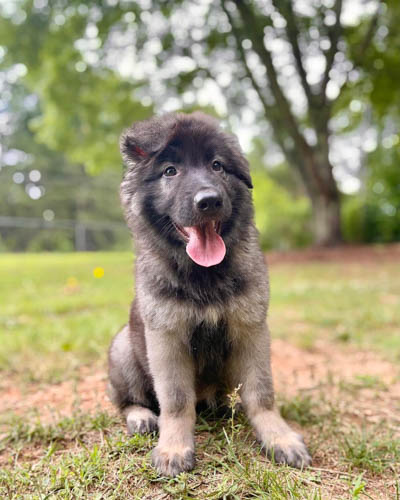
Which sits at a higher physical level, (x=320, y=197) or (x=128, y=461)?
(x=320, y=197)

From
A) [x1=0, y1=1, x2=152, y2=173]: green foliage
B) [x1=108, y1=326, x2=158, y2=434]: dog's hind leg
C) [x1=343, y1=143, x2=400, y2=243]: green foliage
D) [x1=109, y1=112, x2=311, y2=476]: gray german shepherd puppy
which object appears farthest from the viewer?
[x1=343, y1=143, x2=400, y2=243]: green foliage

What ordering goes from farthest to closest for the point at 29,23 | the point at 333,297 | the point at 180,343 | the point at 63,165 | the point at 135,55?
the point at 63,165 → the point at 135,55 → the point at 29,23 → the point at 333,297 → the point at 180,343

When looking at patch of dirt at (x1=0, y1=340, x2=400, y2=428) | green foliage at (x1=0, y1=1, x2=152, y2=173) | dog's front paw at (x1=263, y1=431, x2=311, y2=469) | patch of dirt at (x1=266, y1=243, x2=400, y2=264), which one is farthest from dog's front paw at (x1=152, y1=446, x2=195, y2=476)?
green foliage at (x1=0, y1=1, x2=152, y2=173)

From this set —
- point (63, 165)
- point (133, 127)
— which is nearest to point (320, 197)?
point (133, 127)

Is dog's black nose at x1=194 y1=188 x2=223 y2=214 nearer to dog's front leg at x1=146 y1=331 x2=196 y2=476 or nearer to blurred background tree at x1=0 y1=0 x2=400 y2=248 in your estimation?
dog's front leg at x1=146 y1=331 x2=196 y2=476

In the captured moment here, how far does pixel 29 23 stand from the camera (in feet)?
41.2

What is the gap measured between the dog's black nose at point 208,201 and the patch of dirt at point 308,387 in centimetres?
159

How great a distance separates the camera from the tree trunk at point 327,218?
15164 millimetres

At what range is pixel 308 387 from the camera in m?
3.65

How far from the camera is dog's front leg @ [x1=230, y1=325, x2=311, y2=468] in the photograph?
239cm

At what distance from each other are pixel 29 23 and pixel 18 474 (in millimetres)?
13268

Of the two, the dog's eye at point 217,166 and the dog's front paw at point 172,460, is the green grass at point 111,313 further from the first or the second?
the dog's eye at point 217,166

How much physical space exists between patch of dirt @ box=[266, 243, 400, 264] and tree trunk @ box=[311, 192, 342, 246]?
16.4 inches

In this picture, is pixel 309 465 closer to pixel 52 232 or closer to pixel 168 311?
pixel 168 311
